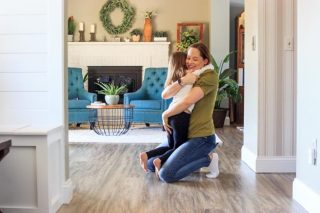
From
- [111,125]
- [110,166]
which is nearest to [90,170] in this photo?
[110,166]

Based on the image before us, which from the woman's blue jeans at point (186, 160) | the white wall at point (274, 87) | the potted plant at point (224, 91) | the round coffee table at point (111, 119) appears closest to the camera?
the woman's blue jeans at point (186, 160)

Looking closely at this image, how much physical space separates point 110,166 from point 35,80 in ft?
4.95

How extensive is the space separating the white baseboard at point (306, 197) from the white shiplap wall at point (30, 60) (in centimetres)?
160

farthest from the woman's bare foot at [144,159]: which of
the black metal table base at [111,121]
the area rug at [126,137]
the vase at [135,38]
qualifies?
the vase at [135,38]

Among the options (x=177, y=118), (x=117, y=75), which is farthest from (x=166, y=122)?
(x=117, y=75)

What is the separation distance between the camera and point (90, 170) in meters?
3.75

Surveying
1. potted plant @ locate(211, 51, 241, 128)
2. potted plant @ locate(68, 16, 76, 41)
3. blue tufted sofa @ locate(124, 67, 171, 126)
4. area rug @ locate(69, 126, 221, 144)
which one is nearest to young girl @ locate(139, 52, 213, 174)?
area rug @ locate(69, 126, 221, 144)

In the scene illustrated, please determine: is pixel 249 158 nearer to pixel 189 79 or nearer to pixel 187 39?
pixel 189 79

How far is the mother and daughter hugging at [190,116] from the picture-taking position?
3293 millimetres

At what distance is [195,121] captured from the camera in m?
3.38

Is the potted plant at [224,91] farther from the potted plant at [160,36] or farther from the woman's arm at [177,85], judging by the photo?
the woman's arm at [177,85]

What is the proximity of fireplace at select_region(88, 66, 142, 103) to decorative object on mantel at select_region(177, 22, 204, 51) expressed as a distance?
3.15 ft

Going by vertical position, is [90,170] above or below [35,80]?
below

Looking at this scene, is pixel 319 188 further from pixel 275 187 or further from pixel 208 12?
pixel 208 12
